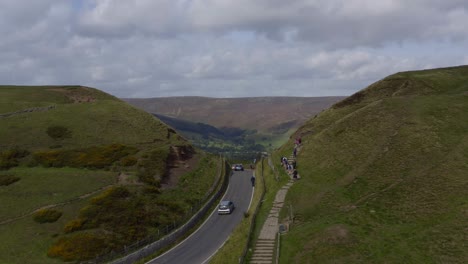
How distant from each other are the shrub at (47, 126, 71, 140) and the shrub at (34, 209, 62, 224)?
30259mm

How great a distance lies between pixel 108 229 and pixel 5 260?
37.1ft

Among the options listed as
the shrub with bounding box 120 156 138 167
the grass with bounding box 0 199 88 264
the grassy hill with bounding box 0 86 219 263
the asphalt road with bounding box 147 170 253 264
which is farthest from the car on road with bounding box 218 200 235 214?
the grass with bounding box 0 199 88 264

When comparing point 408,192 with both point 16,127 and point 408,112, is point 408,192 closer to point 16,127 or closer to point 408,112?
point 408,112

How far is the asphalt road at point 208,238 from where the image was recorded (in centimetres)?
4575

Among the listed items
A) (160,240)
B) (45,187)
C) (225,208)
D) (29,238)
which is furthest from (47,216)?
(225,208)

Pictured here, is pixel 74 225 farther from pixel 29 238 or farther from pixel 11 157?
pixel 11 157

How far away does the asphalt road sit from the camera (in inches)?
1801

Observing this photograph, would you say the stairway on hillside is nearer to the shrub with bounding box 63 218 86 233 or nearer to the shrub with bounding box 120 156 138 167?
the shrub with bounding box 63 218 86 233

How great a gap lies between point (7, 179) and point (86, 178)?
11030mm

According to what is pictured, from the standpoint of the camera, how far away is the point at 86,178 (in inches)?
2435

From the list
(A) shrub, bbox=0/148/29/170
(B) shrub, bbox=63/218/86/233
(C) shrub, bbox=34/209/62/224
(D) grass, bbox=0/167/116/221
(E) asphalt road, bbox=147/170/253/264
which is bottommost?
(E) asphalt road, bbox=147/170/253/264

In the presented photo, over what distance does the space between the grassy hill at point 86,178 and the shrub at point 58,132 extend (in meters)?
0.18

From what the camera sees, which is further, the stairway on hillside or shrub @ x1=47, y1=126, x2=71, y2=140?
shrub @ x1=47, y1=126, x2=71, y2=140

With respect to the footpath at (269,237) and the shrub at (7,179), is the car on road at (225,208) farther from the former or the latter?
the shrub at (7,179)
